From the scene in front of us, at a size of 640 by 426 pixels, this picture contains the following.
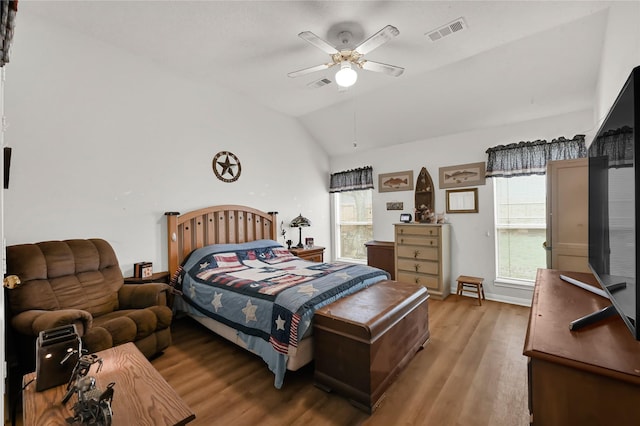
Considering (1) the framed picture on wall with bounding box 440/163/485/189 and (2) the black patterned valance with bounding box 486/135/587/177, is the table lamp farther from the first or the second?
(2) the black patterned valance with bounding box 486/135/587/177

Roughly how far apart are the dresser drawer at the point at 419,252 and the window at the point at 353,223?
1.01 meters

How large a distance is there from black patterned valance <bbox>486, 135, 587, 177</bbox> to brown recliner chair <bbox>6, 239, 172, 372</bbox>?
4.26 m

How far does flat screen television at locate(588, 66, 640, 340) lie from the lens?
79 centimetres

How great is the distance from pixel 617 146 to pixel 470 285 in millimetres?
3538

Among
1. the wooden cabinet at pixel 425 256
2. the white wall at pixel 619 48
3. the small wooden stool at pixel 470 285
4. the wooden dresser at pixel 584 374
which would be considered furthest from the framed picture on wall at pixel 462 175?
the wooden dresser at pixel 584 374

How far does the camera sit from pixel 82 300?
231 centimetres

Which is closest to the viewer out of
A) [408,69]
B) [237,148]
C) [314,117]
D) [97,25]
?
[97,25]

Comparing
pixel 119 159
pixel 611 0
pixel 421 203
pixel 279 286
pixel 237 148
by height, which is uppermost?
pixel 611 0

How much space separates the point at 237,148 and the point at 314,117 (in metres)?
1.54

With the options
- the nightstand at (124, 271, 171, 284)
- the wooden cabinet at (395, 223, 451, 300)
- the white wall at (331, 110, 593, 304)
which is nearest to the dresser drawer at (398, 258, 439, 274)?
the wooden cabinet at (395, 223, 451, 300)

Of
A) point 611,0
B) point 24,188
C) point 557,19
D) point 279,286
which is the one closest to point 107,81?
point 24,188

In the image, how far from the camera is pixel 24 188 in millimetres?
2414

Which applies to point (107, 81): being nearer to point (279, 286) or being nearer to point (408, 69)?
point (279, 286)

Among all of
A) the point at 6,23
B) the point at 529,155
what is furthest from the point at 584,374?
the point at 529,155
